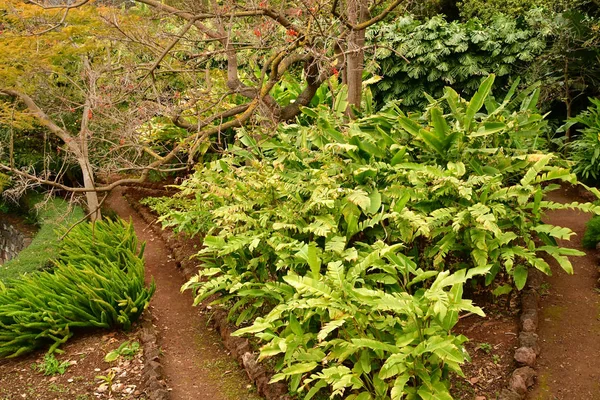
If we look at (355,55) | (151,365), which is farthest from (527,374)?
(355,55)

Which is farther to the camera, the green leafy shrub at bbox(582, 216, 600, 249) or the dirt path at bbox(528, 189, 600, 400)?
the green leafy shrub at bbox(582, 216, 600, 249)

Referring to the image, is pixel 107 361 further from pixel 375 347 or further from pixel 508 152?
pixel 508 152

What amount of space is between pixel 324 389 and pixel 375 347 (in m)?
0.84

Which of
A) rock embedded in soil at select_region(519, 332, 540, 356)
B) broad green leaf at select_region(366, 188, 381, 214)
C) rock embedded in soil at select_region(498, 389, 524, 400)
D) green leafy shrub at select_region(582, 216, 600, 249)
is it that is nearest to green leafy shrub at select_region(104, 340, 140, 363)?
broad green leaf at select_region(366, 188, 381, 214)

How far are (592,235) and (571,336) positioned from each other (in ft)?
5.37

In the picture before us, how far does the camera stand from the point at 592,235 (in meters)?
5.71

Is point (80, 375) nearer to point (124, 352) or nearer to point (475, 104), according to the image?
point (124, 352)

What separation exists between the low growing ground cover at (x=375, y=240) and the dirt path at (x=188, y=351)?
1.08 ft

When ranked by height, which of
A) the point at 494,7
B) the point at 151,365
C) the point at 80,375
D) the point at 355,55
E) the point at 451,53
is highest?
the point at 355,55

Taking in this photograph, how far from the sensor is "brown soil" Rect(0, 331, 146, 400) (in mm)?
4586

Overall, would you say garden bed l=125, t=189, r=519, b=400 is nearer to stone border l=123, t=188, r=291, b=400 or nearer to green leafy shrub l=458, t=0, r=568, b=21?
stone border l=123, t=188, r=291, b=400

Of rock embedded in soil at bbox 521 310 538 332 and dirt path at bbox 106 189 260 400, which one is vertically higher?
dirt path at bbox 106 189 260 400

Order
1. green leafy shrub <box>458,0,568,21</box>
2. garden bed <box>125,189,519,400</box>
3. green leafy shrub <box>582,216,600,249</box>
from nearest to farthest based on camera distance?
garden bed <box>125,189,519,400</box>
green leafy shrub <box>582,216,600,249</box>
green leafy shrub <box>458,0,568,21</box>

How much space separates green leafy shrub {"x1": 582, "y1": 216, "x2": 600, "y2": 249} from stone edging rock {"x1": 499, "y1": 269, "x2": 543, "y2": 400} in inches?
36.5
